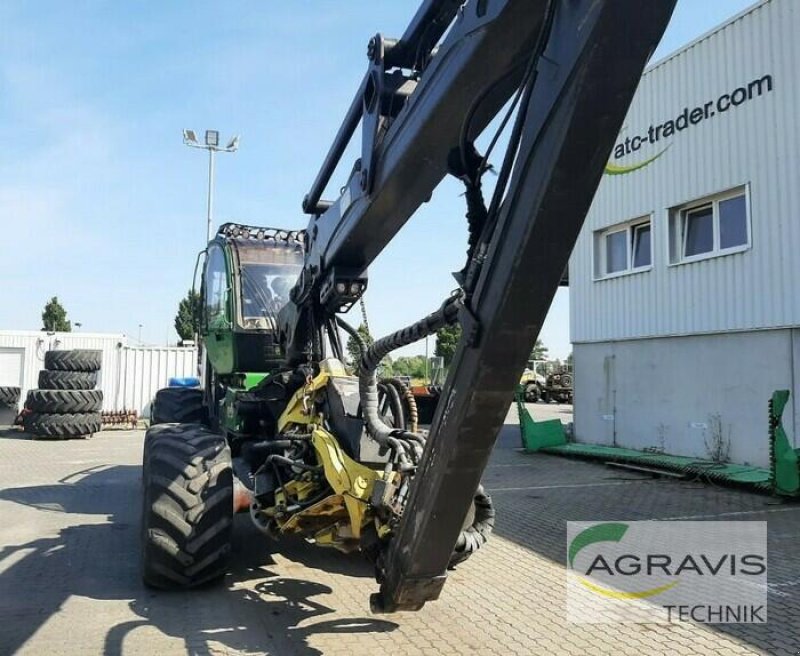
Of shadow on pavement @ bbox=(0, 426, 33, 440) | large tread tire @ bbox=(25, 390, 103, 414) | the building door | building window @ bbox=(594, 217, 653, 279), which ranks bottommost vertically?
shadow on pavement @ bbox=(0, 426, 33, 440)

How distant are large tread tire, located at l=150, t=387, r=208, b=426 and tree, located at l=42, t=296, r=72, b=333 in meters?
45.5

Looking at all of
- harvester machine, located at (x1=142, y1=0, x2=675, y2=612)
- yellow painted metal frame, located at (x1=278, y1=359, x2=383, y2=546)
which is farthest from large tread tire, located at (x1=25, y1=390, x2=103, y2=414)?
yellow painted metal frame, located at (x1=278, y1=359, x2=383, y2=546)

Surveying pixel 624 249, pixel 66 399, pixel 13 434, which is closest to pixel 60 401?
pixel 66 399

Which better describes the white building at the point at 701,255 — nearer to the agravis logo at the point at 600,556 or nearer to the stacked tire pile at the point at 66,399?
the agravis logo at the point at 600,556

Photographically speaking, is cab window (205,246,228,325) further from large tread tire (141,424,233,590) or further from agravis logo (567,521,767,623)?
agravis logo (567,521,767,623)

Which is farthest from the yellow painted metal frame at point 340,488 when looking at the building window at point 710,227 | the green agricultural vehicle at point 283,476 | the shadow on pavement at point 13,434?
the shadow on pavement at point 13,434

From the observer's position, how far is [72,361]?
18.0 metres

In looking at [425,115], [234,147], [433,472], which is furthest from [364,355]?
[234,147]

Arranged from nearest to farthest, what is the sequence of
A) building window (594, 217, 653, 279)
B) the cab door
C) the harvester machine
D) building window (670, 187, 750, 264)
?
the harvester machine
the cab door
building window (670, 187, 750, 264)
building window (594, 217, 653, 279)

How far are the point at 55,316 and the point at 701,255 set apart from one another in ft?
159

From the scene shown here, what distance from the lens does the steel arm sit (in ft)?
8.34

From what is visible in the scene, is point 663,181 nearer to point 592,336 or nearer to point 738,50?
point 738,50

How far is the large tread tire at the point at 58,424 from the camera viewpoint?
1720 cm

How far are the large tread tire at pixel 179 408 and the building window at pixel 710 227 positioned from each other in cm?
851
